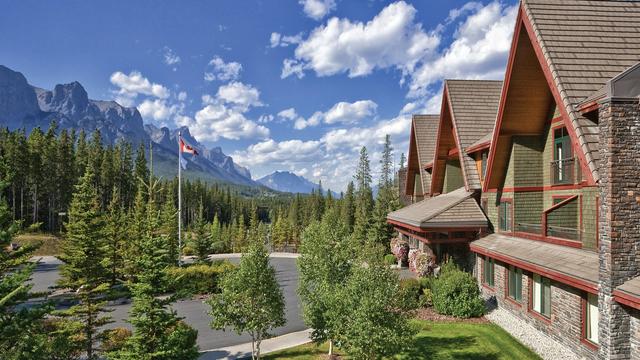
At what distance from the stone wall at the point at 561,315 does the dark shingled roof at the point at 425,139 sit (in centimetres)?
1504

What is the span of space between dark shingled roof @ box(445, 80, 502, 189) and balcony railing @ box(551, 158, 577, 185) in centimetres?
618

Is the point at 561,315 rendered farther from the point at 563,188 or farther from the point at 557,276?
the point at 563,188

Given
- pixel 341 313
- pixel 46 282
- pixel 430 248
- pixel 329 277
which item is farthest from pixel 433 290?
pixel 46 282

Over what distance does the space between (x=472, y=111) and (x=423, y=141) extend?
24.0 feet

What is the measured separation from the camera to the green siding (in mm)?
26750

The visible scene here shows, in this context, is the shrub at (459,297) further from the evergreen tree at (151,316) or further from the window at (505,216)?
the evergreen tree at (151,316)

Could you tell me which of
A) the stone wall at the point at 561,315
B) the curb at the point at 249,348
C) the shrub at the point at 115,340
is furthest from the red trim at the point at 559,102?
A: the shrub at the point at 115,340

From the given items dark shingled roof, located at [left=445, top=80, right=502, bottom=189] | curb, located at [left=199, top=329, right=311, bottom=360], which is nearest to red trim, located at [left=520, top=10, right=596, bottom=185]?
dark shingled roof, located at [left=445, top=80, right=502, bottom=189]

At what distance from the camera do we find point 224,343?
16969 millimetres

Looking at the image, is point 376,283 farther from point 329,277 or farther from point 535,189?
point 535,189

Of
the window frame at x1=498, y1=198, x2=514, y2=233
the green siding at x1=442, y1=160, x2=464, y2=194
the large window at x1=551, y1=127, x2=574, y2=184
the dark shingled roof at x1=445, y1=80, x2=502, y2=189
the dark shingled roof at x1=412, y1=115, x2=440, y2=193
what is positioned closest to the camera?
the large window at x1=551, y1=127, x2=574, y2=184

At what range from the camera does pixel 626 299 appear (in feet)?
29.8

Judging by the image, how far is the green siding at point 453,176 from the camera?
26.8 m

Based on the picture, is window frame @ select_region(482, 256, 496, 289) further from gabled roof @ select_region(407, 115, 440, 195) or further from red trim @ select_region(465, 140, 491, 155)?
gabled roof @ select_region(407, 115, 440, 195)
